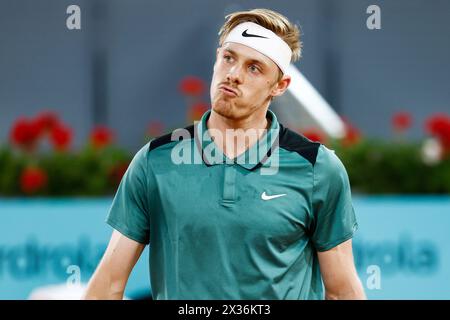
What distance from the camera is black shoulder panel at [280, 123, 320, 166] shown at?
3629mm

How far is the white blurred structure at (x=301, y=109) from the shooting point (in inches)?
211

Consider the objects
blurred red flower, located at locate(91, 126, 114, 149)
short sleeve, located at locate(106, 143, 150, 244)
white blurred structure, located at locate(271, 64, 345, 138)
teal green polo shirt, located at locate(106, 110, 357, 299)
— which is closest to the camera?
teal green polo shirt, located at locate(106, 110, 357, 299)

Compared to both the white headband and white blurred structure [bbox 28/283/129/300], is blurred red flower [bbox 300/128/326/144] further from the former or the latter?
the white headband

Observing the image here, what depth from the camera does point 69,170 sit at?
7207 millimetres

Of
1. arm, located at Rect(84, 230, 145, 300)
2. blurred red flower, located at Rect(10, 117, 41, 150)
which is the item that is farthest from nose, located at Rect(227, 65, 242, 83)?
blurred red flower, located at Rect(10, 117, 41, 150)

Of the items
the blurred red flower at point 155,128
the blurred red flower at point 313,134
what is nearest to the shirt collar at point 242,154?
the blurred red flower at point 313,134

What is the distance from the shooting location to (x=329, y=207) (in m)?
3.58

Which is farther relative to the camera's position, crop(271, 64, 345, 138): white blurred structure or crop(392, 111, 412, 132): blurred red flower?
crop(392, 111, 412, 132): blurred red flower

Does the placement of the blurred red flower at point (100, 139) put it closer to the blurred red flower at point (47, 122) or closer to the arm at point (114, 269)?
the blurred red flower at point (47, 122)

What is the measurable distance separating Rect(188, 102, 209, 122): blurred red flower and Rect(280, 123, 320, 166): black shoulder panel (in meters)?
3.58

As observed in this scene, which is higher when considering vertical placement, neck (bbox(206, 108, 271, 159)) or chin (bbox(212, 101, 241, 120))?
chin (bbox(212, 101, 241, 120))

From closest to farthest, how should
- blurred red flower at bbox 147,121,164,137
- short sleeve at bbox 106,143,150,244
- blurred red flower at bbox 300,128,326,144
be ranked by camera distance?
short sleeve at bbox 106,143,150,244 < blurred red flower at bbox 300,128,326,144 < blurred red flower at bbox 147,121,164,137

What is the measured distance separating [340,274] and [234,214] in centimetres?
44
